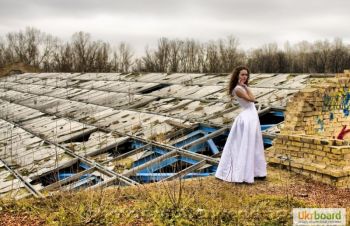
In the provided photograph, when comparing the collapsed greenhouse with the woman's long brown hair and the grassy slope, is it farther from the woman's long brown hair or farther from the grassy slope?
the woman's long brown hair

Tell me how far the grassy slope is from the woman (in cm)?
16

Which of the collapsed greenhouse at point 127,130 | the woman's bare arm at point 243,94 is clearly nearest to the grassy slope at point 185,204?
the collapsed greenhouse at point 127,130

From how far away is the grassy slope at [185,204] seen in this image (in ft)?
14.5

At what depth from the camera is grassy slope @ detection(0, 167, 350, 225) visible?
4.41 meters

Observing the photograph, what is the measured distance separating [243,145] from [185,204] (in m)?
1.51

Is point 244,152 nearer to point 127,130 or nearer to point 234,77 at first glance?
point 234,77

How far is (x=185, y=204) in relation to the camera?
4688mm

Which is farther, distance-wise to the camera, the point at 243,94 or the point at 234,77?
the point at 234,77

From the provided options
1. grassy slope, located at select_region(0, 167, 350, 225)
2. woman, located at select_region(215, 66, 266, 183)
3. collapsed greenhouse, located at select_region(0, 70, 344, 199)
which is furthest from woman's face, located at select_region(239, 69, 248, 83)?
collapsed greenhouse, located at select_region(0, 70, 344, 199)

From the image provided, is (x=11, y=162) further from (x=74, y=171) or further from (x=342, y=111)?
(x=342, y=111)

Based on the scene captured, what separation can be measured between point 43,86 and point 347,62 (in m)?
31.9

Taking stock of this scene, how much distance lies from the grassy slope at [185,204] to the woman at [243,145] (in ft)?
0.53

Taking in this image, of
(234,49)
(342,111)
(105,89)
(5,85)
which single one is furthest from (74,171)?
(234,49)

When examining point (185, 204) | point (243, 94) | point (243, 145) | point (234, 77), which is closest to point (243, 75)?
point (234, 77)
